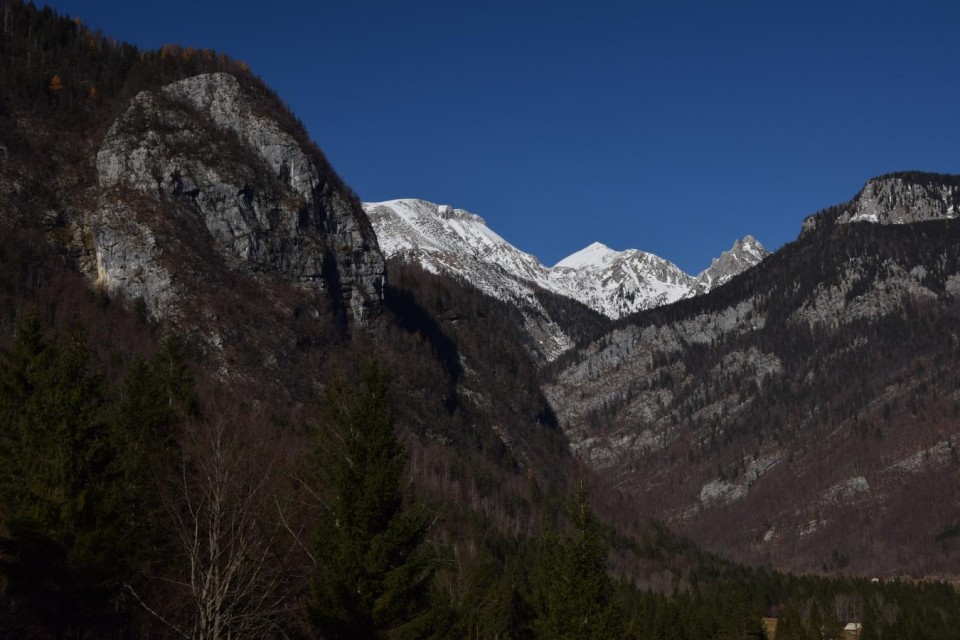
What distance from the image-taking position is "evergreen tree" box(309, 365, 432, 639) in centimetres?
2766

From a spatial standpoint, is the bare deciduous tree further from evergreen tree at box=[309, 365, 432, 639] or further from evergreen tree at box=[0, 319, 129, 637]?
evergreen tree at box=[0, 319, 129, 637]

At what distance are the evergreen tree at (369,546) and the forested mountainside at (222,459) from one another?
0.08 metres

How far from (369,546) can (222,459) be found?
26.1 ft

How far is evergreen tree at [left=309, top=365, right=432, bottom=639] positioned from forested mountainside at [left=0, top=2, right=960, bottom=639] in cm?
8

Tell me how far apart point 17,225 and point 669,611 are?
124732 millimetres

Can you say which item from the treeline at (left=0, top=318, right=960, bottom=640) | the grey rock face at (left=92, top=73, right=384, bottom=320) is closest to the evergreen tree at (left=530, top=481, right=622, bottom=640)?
the treeline at (left=0, top=318, right=960, bottom=640)

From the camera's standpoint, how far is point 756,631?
12862 centimetres

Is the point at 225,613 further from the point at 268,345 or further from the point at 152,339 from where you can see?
the point at 268,345

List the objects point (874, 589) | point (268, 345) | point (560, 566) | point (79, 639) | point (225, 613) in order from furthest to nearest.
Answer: point (874, 589), point (268, 345), point (560, 566), point (79, 639), point (225, 613)

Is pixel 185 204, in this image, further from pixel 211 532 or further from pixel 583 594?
pixel 211 532

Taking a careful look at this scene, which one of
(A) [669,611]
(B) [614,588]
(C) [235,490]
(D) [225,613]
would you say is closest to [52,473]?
(C) [235,490]

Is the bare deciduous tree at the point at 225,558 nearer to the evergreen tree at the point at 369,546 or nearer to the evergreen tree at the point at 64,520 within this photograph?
the evergreen tree at the point at 369,546

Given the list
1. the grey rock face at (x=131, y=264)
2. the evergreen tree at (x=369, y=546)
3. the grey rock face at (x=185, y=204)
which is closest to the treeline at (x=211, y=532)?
the evergreen tree at (x=369, y=546)

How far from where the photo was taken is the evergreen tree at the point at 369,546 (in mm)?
27656
